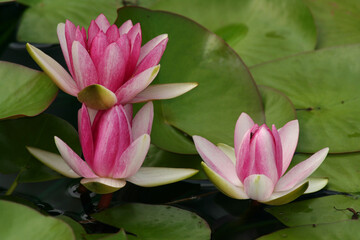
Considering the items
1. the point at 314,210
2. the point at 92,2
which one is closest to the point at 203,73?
the point at 314,210

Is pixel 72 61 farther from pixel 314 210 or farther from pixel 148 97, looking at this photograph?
pixel 314 210

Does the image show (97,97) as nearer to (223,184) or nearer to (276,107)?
(223,184)

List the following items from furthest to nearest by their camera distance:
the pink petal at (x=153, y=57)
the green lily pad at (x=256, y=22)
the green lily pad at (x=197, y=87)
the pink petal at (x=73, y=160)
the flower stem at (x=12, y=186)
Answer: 1. the green lily pad at (x=256, y=22)
2. the green lily pad at (x=197, y=87)
3. the flower stem at (x=12, y=186)
4. the pink petal at (x=153, y=57)
5. the pink petal at (x=73, y=160)

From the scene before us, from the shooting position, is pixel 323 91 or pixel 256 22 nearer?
pixel 323 91

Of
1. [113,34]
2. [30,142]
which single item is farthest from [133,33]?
[30,142]

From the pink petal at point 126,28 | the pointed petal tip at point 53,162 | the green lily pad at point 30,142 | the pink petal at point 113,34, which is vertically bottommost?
the green lily pad at point 30,142

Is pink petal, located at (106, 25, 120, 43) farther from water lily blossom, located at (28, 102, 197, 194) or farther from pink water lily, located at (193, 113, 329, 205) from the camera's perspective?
pink water lily, located at (193, 113, 329, 205)

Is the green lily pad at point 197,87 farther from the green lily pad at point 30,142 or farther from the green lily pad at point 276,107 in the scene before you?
the green lily pad at point 30,142

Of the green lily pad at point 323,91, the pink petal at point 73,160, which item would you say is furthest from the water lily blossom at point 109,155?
the green lily pad at point 323,91
